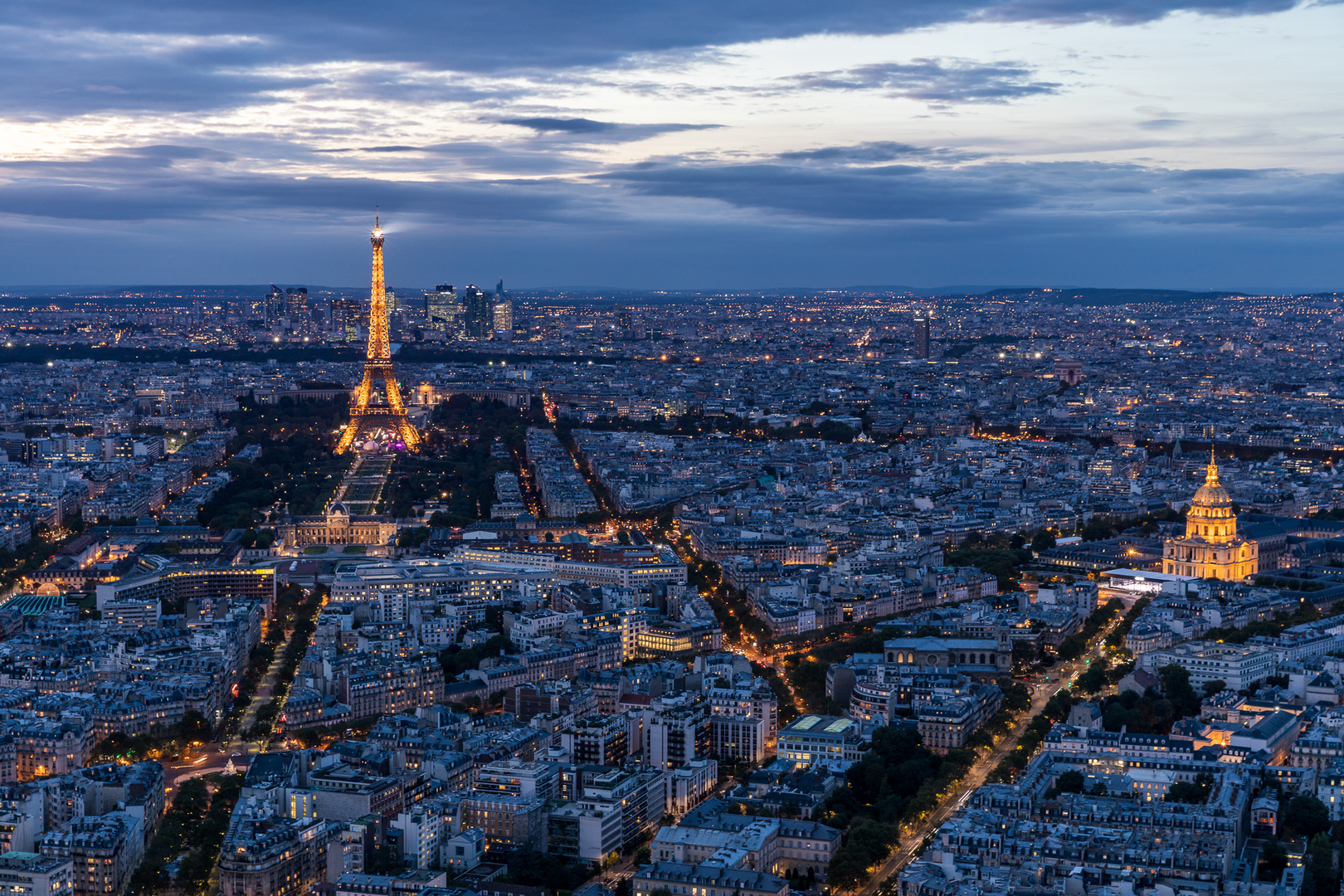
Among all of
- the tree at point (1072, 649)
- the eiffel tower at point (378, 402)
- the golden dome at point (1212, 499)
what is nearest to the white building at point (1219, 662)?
the tree at point (1072, 649)

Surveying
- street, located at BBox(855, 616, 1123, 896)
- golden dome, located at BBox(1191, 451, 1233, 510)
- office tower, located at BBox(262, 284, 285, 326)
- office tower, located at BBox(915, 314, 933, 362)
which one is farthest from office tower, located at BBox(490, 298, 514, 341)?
street, located at BBox(855, 616, 1123, 896)

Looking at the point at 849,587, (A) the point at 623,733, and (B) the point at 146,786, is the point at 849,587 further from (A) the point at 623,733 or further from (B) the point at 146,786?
(B) the point at 146,786

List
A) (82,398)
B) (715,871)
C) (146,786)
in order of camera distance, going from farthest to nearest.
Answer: (82,398), (146,786), (715,871)

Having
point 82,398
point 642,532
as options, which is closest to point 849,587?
point 642,532

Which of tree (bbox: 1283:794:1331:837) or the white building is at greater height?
the white building

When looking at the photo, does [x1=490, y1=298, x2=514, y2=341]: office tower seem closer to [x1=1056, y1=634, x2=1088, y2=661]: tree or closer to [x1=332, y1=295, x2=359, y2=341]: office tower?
[x1=332, y1=295, x2=359, y2=341]: office tower
